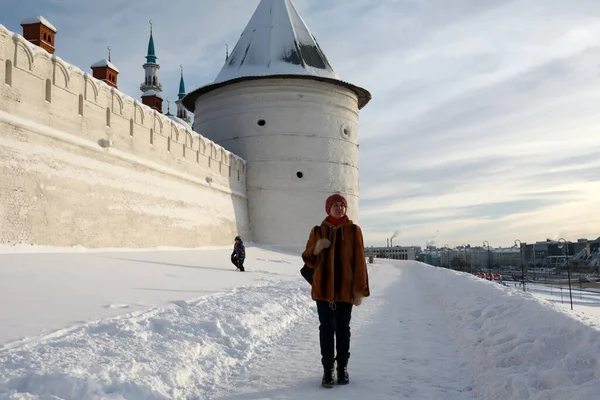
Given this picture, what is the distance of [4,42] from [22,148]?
2.07m

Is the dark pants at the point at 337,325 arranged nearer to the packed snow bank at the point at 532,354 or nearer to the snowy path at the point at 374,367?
the snowy path at the point at 374,367

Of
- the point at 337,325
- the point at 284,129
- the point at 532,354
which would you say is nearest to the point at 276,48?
the point at 284,129

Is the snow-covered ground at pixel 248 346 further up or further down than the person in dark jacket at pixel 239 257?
further down

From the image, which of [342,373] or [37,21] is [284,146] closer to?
[37,21]

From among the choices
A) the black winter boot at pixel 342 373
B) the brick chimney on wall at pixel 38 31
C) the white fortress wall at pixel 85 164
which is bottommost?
the black winter boot at pixel 342 373

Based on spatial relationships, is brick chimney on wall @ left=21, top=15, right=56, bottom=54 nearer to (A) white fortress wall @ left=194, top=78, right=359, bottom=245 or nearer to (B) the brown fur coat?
(A) white fortress wall @ left=194, top=78, right=359, bottom=245

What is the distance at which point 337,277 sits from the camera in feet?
12.4

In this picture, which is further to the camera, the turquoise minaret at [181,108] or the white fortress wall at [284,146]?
the turquoise minaret at [181,108]

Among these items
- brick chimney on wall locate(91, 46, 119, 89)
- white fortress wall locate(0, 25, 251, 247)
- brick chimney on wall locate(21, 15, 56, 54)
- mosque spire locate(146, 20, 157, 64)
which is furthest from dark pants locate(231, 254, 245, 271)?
mosque spire locate(146, 20, 157, 64)

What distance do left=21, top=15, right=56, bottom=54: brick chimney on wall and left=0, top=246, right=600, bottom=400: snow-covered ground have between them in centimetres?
1462

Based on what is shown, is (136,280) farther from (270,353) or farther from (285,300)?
(270,353)

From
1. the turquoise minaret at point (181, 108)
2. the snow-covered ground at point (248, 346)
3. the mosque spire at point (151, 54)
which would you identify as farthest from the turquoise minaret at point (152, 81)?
the snow-covered ground at point (248, 346)

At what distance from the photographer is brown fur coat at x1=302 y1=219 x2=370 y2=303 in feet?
12.2

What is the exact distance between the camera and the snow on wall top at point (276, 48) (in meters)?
23.8
